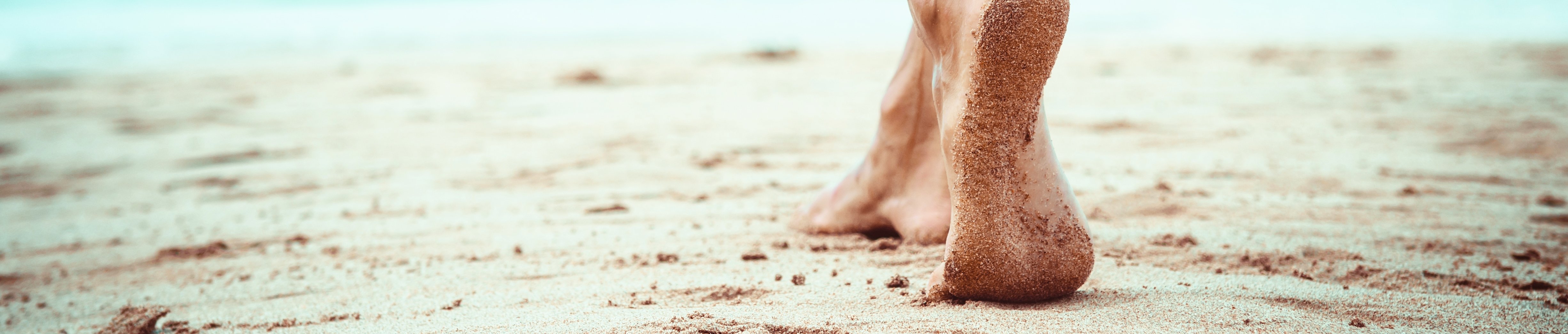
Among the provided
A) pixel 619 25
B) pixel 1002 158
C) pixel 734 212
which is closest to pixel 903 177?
pixel 734 212

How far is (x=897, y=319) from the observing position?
52.6 inches

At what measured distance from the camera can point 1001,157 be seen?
1.24m

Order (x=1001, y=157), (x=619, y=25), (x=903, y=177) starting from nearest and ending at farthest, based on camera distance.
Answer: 1. (x=1001, y=157)
2. (x=903, y=177)
3. (x=619, y=25)

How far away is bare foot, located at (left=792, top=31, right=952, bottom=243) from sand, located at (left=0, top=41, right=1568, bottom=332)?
6 centimetres

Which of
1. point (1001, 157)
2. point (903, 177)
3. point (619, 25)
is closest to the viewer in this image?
point (1001, 157)

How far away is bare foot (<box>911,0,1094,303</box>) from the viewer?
117 centimetres

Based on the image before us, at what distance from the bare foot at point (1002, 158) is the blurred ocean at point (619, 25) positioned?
7.74 meters

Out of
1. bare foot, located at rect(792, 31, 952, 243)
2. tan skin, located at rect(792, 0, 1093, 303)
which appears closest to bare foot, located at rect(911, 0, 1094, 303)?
tan skin, located at rect(792, 0, 1093, 303)

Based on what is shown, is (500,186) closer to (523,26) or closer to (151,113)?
(151,113)

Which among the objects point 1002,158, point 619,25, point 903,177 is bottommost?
point 903,177

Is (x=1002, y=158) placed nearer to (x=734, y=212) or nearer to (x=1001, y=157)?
(x=1001, y=157)

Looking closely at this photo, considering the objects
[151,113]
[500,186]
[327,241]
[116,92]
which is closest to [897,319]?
[327,241]

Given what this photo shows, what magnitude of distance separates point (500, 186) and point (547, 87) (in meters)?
2.98

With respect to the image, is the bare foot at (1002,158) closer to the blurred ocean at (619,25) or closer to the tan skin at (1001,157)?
the tan skin at (1001,157)
